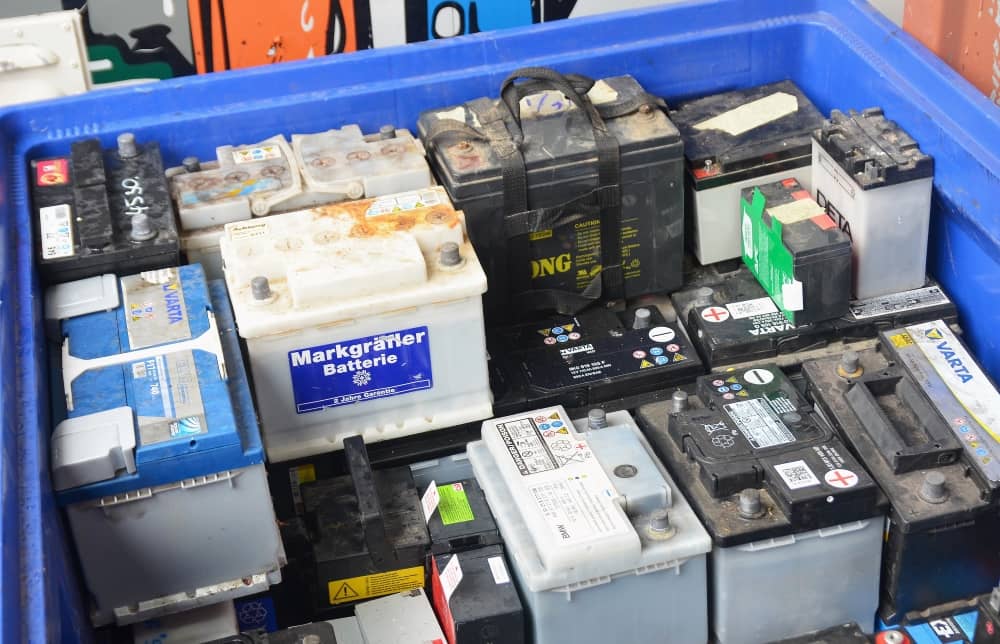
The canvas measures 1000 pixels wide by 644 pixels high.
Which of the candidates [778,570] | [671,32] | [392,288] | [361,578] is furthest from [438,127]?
[778,570]

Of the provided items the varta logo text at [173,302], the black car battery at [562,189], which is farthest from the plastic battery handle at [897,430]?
the varta logo text at [173,302]

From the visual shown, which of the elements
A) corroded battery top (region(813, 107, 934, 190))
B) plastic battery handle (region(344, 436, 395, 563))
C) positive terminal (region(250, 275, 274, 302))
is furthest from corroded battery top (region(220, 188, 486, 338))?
corroded battery top (region(813, 107, 934, 190))

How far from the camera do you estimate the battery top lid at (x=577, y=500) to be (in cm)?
229

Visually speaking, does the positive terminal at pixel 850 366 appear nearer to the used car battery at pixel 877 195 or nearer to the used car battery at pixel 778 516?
the used car battery at pixel 778 516

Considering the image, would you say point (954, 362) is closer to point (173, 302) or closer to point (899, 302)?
point (899, 302)

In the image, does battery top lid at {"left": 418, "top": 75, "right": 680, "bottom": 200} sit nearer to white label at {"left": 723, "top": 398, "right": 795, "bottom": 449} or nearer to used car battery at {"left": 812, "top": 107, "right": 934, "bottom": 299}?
used car battery at {"left": 812, "top": 107, "right": 934, "bottom": 299}

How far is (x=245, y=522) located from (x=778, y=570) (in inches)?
38.9

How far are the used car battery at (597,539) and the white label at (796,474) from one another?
0.60 feet

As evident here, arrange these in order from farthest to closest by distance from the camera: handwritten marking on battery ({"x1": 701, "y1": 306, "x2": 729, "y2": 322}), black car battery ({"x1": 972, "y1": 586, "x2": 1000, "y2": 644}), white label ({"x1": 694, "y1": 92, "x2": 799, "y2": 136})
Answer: white label ({"x1": 694, "y1": 92, "x2": 799, "y2": 136}) < handwritten marking on battery ({"x1": 701, "y1": 306, "x2": 729, "y2": 322}) < black car battery ({"x1": 972, "y1": 586, "x2": 1000, "y2": 644})

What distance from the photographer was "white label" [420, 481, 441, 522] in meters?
2.57

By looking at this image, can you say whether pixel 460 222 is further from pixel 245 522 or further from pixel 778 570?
pixel 778 570

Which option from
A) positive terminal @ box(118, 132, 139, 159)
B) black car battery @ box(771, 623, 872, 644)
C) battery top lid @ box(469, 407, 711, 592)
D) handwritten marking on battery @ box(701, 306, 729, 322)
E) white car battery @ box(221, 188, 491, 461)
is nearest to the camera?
battery top lid @ box(469, 407, 711, 592)

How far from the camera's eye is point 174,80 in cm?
315

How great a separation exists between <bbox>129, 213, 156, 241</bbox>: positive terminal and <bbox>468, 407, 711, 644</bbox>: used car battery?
Result: 833 millimetres
